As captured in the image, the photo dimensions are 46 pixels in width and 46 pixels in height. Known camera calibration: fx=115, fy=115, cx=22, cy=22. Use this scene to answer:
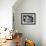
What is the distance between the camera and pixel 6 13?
451 cm

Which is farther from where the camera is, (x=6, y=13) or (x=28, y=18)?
(x=28, y=18)

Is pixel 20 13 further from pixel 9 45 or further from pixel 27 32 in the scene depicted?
pixel 9 45

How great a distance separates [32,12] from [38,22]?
23.1 inches

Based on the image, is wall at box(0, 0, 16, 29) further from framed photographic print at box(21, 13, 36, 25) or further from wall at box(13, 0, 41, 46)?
framed photographic print at box(21, 13, 36, 25)

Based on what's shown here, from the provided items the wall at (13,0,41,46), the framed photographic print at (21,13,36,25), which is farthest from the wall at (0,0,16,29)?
the framed photographic print at (21,13,36,25)

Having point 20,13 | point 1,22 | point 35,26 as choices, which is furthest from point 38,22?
point 1,22

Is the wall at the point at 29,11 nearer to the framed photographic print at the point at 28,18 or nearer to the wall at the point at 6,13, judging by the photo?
the framed photographic print at the point at 28,18

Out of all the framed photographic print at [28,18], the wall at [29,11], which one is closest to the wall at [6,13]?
the wall at [29,11]

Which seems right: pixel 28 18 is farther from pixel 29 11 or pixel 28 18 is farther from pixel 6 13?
pixel 6 13

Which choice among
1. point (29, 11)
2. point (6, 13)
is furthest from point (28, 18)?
point (6, 13)

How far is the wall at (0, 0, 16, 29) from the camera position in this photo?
4453 millimetres

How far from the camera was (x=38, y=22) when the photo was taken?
580 cm

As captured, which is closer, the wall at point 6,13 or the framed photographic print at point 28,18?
the wall at point 6,13

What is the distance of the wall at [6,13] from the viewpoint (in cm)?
445
